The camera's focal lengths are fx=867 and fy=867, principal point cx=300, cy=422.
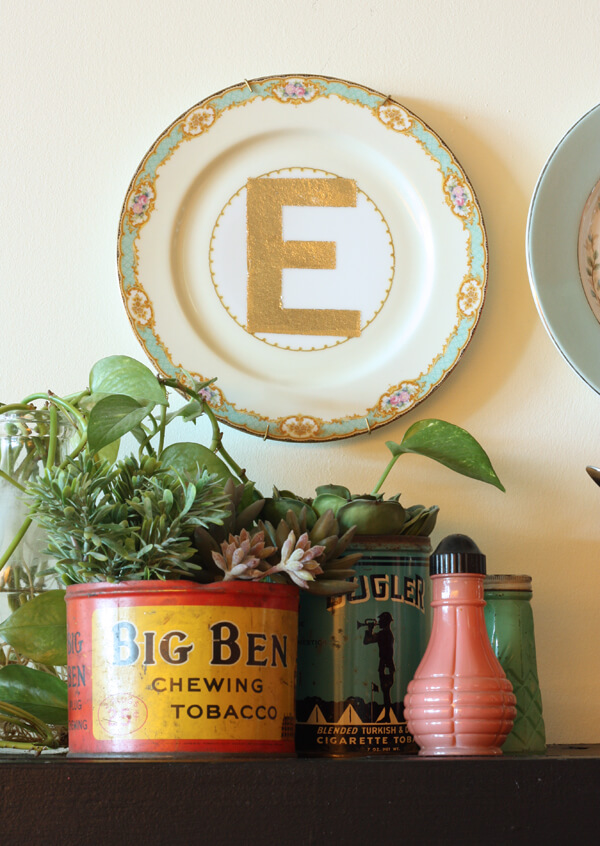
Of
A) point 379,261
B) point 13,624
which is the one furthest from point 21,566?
point 379,261

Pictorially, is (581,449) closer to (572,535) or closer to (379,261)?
(572,535)

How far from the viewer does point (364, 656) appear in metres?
0.72

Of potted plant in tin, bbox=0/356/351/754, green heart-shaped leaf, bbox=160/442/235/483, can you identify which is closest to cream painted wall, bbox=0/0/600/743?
green heart-shaped leaf, bbox=160/442/235/483

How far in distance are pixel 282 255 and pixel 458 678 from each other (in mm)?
491

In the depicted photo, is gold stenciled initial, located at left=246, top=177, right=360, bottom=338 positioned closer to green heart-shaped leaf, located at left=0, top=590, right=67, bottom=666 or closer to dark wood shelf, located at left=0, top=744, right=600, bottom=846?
green heart-shaped leaf, located at left=0, top=590, right=67, bottom=666

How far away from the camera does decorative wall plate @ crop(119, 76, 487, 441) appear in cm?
92

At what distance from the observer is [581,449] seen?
3.12ft

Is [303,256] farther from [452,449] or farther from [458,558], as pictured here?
[458,558]

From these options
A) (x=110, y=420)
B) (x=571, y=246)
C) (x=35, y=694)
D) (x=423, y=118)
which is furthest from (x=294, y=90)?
(x=35, y=694)

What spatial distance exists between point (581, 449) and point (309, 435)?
0.99ft

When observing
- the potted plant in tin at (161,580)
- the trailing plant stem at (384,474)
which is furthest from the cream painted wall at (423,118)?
the potted plant in tin at (161,580)

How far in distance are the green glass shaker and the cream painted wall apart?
0.12m

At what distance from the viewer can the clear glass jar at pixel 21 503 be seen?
797mm

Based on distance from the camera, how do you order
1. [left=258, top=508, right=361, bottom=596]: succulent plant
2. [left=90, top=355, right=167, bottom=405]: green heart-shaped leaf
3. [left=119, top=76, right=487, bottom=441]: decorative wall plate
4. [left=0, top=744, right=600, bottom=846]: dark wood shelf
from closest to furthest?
[left=0, top=744, right=600, bottom=846]: dark wood shelf < [left=258, top=508, right=361, bottom=596]: succulent plant < [left=90, top=355, right=167, bottom=405]: green heart-shaped leaf < [left=119, top=76, right=487, bottom=441]: decorative wall plate
